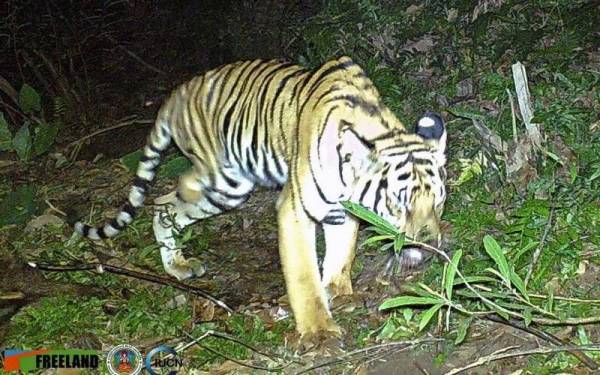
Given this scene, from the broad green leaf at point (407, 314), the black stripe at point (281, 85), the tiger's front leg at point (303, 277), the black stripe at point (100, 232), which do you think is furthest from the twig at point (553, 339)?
the black stripe at point (100, 232)

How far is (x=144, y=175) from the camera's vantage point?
5.02 m

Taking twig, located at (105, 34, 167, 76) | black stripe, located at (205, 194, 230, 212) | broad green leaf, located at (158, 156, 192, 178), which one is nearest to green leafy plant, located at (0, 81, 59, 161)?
broad green leaf, located at (158, 156, 192, 178)

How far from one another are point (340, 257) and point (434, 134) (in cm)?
89

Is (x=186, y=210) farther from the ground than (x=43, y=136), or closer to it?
closer to it

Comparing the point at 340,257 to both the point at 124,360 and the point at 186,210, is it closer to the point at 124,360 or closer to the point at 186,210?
the point at 186,210

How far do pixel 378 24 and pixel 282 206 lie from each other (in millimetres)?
3187

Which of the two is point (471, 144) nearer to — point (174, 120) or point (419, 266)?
point (419, 266)

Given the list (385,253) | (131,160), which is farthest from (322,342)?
(131,160)

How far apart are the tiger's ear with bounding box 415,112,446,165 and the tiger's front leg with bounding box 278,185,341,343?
2.10ft

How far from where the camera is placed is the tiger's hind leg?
4.75 meters

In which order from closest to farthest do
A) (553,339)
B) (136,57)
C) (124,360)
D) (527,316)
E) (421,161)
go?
(527,316), (553,339), (421,161), (124,360), (136,57)

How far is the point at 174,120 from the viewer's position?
4.93m

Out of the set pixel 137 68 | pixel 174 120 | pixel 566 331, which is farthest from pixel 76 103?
pixel 566 331

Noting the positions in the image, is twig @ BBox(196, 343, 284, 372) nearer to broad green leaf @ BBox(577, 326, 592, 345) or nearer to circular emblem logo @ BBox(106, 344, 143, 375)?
circular emblem logo @ BBox(106, 344, 143, 375)
